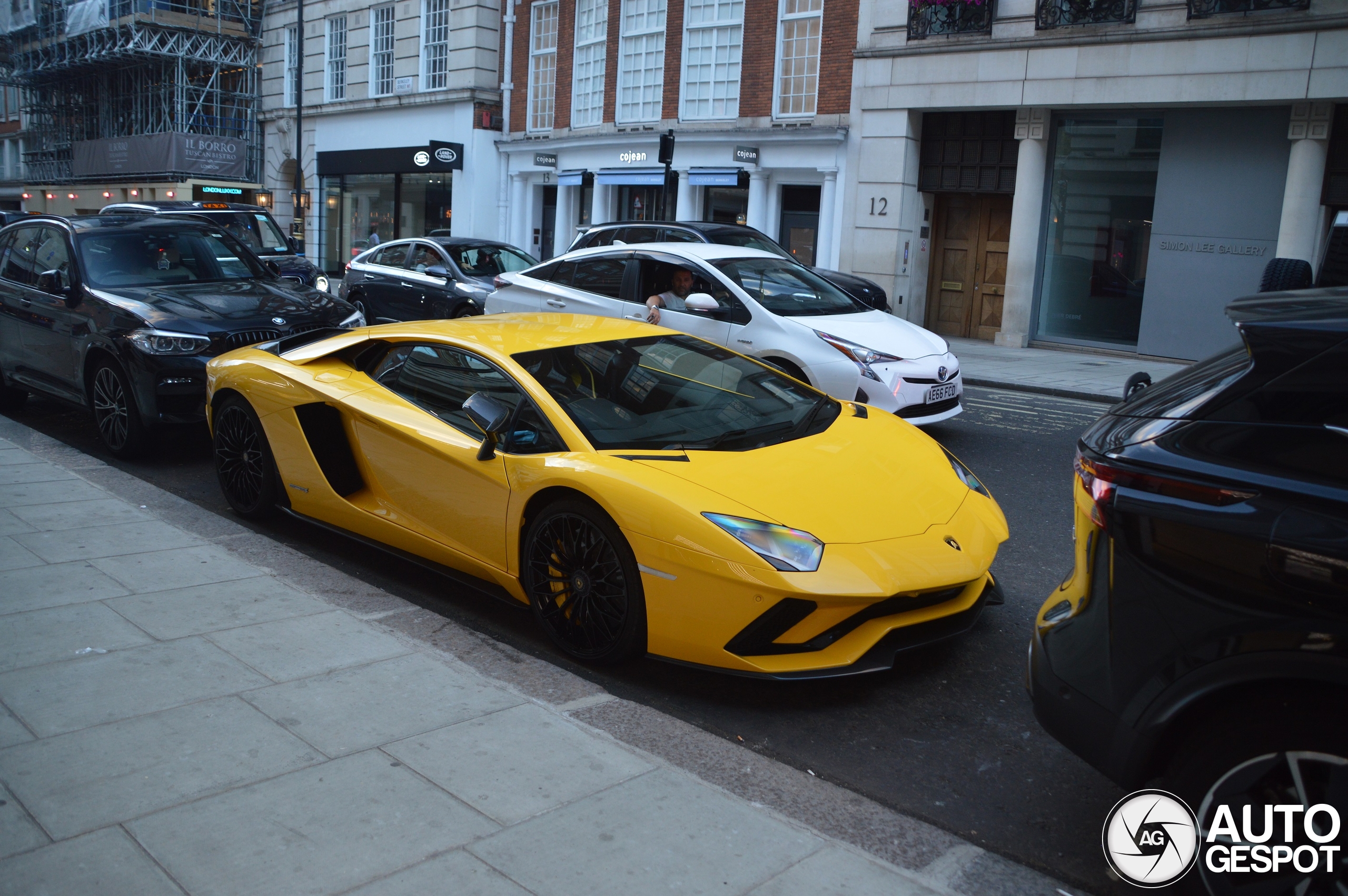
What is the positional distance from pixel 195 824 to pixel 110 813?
264 millimetres

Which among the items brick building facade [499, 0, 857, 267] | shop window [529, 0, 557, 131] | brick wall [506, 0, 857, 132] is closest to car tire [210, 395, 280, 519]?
brick building facade [499, 0, 857, 267]

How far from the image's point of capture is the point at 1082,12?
1828 centimetres

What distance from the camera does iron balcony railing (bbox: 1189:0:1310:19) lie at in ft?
53.1

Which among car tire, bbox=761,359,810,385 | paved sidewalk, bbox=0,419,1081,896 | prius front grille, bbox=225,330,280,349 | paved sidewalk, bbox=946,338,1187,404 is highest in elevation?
prius front grille, bbox=225,330,280,349

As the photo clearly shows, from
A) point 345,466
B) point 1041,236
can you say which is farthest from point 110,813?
point 1041,236

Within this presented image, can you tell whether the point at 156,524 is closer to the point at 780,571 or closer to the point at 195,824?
the point at 195,824

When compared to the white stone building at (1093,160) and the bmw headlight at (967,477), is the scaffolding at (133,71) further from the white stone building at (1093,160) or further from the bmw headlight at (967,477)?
the bmw headlight at (967,477)

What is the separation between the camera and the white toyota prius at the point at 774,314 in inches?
354

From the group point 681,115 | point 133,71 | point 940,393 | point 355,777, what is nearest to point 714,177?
point 681,115

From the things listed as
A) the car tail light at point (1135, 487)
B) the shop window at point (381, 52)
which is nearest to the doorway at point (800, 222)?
the shop window at point (381, 52)

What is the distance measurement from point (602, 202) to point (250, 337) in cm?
1976

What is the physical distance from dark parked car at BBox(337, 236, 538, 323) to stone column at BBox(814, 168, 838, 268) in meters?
8.02

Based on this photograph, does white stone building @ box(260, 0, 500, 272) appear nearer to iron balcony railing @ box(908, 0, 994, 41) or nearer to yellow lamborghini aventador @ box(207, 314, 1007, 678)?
iron balcony railing @ box(908, 0, 994, 41)

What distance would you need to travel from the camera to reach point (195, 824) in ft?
10.1
